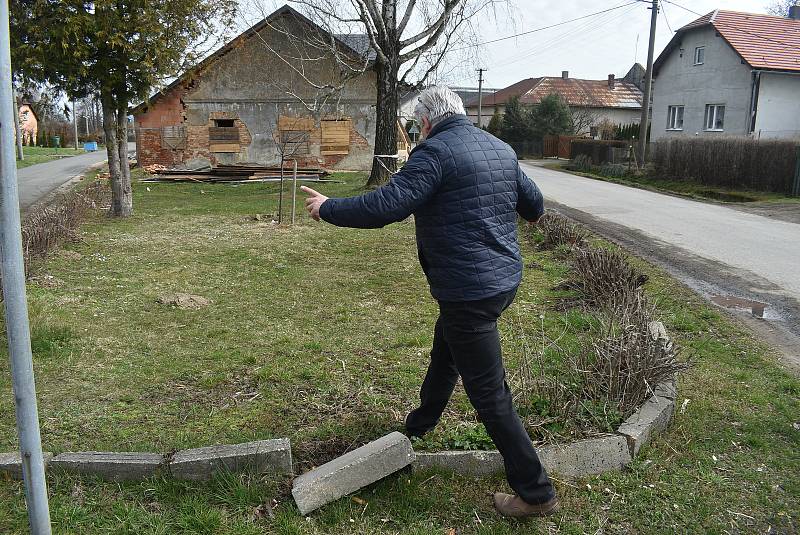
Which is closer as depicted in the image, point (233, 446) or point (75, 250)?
point (233, 446)

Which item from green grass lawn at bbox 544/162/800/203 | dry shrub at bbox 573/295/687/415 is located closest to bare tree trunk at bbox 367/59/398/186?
green grass lawn at bbox 544/162/800/203

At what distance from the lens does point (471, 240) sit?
2959 mm

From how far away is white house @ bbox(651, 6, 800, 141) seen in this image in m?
28.2

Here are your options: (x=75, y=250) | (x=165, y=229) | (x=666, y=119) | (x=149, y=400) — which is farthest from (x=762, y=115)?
(x=149, y=400)

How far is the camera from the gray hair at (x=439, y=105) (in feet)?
10.3

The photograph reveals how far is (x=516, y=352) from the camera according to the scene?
5164mm

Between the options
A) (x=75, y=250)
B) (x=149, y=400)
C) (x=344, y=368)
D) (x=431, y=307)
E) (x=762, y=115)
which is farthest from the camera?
(x=762, y=115)

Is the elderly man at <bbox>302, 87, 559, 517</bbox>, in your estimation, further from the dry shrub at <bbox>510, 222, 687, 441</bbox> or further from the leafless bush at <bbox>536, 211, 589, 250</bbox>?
the leafless bush at <bbox>536, 211, 589, 250</bbox>

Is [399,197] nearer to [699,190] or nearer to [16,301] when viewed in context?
[16,301]

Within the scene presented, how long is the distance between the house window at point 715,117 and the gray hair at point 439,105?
103 feet

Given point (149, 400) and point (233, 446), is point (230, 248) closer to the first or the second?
point (149, 400)

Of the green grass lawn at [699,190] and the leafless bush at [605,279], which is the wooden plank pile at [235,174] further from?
the leafless bush at [605,279]

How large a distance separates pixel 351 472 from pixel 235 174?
22867mm

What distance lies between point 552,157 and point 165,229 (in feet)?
118
